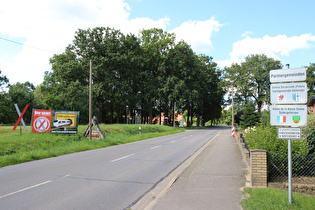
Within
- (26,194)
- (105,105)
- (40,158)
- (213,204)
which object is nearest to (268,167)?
(213,204)

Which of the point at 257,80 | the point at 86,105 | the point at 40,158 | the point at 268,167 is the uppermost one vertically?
the point at 257,80

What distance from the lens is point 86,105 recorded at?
4394 cm

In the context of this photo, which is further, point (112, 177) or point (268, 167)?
point (112, 177)

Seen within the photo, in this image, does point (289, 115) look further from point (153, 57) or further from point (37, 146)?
point (153, 57)

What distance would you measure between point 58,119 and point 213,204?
1860 centimetres

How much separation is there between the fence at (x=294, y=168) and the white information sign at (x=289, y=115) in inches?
92.1

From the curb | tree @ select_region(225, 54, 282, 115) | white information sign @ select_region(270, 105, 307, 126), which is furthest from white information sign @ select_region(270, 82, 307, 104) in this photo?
tree @ select_region(225, 54, 282, 115)

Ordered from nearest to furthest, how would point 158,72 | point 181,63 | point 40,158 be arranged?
point 40,158 → point 181,63 → point 158,72

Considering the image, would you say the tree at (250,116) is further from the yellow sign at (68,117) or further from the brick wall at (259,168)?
the brick wall at (259,168)

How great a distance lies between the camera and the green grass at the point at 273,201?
4828 mm

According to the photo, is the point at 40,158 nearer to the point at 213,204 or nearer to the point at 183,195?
the point at 183,195

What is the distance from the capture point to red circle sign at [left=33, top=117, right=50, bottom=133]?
789 inches

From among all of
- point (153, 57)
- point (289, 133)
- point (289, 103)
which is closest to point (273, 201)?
point (289, 133)

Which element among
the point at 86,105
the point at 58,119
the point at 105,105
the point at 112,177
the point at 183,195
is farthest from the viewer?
the point at 105,105
